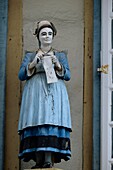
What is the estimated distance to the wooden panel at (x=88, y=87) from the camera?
6539mm

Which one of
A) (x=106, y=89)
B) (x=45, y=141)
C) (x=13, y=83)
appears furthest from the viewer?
(x=13, y=83)

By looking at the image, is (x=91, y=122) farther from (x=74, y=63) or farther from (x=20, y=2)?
(x=20, y=2)

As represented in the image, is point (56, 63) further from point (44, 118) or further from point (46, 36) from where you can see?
point (44, 118)

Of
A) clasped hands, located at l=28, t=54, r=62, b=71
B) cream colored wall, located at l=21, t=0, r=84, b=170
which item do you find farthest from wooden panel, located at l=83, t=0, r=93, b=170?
clasped hands, located at l=28, t=54, r=62, b=71

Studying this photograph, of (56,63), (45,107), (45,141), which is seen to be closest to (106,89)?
(56,63)

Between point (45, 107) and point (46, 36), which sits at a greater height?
point (46, 36)

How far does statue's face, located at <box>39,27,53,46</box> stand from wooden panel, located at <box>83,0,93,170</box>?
410 millimetres

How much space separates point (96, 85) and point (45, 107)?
1.83 feet

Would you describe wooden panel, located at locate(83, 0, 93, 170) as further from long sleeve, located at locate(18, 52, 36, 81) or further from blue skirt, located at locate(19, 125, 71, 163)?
long sleeve, located at locate(18, 52, 36, 81)

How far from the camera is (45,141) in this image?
6.15 m

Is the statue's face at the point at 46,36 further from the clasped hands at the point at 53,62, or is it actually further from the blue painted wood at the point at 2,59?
the blue painted wood at the point at 2,59

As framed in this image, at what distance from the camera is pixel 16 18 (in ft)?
22.5

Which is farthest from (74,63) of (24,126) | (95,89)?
(24,126)

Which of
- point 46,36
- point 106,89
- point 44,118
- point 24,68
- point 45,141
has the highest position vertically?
point 46,36
